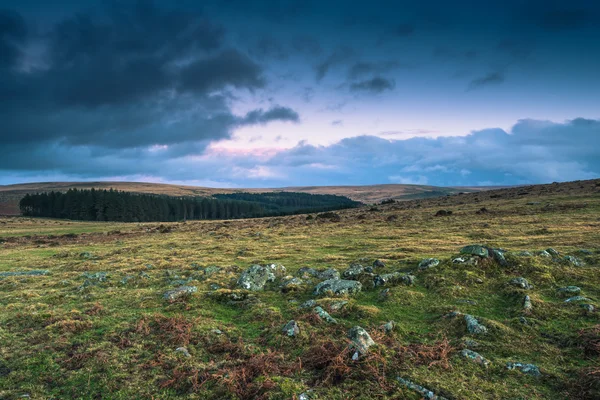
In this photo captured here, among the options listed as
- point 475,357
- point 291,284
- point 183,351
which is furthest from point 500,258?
point 183,351

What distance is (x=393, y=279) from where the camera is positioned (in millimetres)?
12570

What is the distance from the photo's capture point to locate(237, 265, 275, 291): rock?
13117mm

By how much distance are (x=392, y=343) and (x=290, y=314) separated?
349 centimetres

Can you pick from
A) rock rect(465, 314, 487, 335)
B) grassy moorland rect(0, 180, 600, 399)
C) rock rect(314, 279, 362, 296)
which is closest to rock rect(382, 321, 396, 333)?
grassy moorland rect(0, 180, 600, 399)

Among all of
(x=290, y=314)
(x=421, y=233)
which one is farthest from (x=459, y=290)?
(x=421, y=233)

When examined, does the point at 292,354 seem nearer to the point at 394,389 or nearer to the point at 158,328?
the point at 394,389

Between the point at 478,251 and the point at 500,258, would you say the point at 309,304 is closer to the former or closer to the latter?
the point at 478,251

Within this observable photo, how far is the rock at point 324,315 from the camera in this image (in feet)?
30.1

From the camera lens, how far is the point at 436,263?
1352 cm

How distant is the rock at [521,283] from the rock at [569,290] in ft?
2.68

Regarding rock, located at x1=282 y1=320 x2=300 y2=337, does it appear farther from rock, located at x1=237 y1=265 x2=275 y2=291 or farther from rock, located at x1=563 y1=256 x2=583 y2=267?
rock, located at x1=563 y1=256 x2=583 y2=267

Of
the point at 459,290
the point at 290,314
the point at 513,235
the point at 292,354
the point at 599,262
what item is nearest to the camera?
the point at 292,354

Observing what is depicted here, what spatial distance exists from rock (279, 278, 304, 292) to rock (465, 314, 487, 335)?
6237mm

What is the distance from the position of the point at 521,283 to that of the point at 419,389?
770 centimetres
